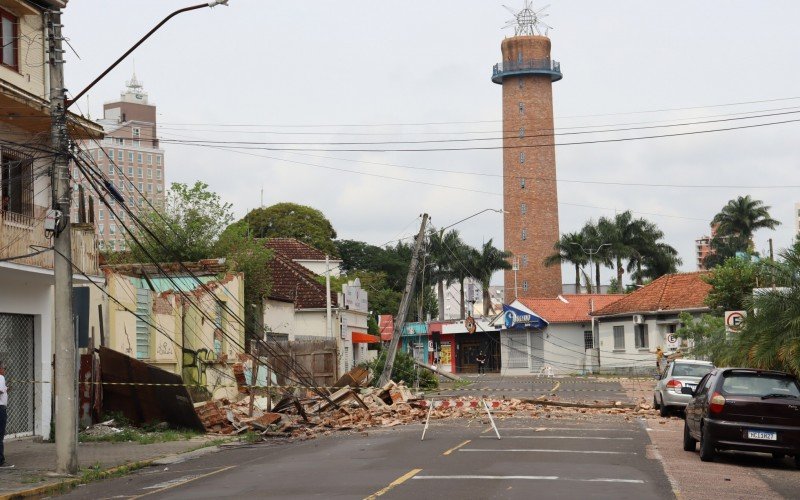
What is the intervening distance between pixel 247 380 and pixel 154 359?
551 centimetres

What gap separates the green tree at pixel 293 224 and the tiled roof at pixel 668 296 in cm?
2741

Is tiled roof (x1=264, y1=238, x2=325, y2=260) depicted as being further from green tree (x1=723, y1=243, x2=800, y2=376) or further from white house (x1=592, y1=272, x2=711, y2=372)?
→ green tree (x1=723, y1=243, x2=800, y2=376)

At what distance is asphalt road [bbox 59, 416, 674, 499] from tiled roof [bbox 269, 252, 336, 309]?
2908 centimetres

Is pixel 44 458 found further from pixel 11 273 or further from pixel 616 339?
pixel 616 339

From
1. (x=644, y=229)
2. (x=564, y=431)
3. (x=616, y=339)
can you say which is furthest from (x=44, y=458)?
(x=644, y=229)

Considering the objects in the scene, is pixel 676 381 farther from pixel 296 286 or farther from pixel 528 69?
pixel 528 69

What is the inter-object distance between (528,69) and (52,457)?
7416 cm

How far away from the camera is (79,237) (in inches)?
981

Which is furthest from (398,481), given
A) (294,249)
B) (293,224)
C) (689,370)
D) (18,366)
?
(293,224)

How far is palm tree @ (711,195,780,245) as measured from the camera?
3979 inches

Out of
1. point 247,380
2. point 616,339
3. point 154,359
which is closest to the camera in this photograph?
point 154,359

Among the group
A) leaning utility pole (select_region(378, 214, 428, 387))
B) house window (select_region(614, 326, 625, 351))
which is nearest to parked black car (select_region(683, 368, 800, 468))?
leaning utility pole (select_region(378, 214, 428, 387))

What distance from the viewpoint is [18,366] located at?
78.4ft

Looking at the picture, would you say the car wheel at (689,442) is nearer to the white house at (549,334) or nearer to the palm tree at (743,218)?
the white house at (549,334)
